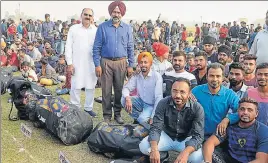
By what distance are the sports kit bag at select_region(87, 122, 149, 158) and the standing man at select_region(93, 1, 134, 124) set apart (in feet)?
4.04

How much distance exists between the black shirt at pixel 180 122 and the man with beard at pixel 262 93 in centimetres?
65

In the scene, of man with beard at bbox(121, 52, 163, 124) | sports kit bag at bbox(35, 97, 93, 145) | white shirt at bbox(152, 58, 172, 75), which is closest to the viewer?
sports kit bag at bbox(35, 97, 93, 145)

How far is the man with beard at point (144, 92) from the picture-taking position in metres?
5.06

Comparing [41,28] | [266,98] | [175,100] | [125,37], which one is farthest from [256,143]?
[41,28]

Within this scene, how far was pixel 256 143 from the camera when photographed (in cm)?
361

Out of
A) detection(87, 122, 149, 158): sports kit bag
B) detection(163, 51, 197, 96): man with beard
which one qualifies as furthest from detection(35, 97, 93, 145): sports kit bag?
detection(163, 51, 197, 96): man with beard

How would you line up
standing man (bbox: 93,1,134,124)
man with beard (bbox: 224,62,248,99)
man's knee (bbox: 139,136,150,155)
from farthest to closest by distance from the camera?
standing man (bbox: 93,1,134,124), man with beard (bbox: 224,62,248,99), man's knee (bbox: 139,136,150,155)

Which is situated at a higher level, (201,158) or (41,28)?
(41,28)

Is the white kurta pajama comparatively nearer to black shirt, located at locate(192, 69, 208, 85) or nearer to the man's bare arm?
black shirt, located at locate(192, 69, 208, 85)

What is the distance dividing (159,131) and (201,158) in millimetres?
547

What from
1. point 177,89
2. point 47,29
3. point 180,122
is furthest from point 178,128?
point 47,29

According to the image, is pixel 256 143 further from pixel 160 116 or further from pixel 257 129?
pixel 160 116

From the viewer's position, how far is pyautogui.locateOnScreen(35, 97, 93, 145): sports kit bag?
4.56 m

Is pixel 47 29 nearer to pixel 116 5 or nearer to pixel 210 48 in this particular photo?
pixel 210 48
